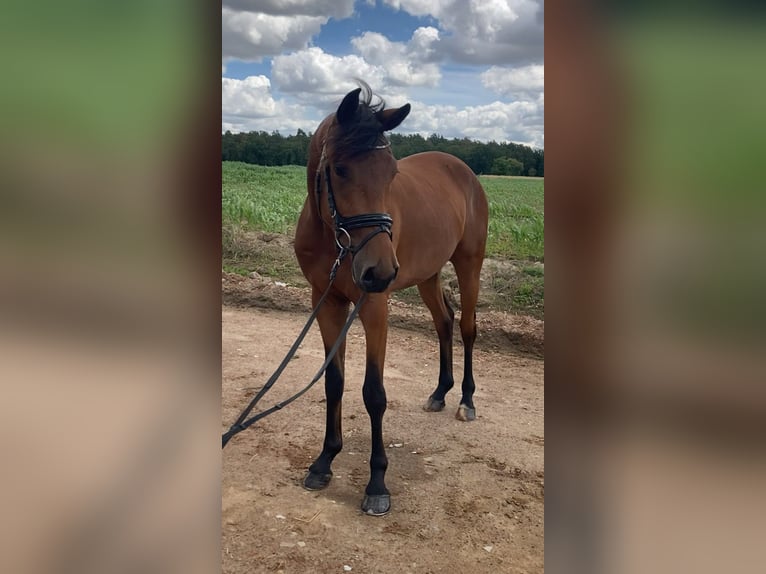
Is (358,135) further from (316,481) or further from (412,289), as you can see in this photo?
(412,289)

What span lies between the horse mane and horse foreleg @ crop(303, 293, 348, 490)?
1074 mm

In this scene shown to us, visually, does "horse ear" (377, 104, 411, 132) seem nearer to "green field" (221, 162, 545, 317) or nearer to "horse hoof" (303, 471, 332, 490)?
"horse hoof" (303, 471, 332, 490)

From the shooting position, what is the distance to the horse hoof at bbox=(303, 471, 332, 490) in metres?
3.42

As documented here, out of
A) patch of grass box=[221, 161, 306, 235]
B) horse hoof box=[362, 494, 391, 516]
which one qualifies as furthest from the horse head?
patch of grass box=[221, 161, 306, 235]

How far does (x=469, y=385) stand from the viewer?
476cm

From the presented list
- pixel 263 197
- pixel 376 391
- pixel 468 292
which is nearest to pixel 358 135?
pixel 376 391

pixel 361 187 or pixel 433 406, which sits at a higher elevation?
pixel 361 187

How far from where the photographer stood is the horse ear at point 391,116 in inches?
113

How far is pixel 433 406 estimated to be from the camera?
485 cm

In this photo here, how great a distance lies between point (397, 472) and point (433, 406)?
1.18m

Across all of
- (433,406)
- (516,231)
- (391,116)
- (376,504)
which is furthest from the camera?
(516,231)
